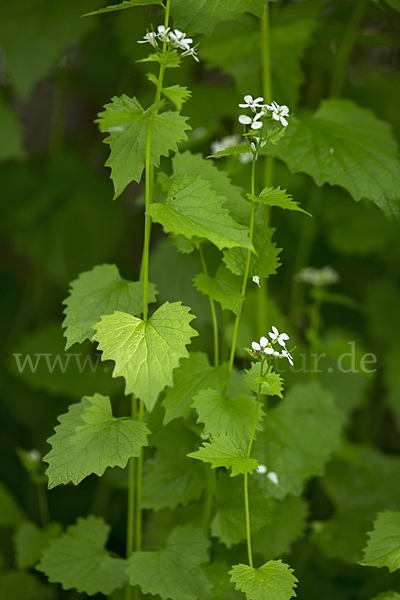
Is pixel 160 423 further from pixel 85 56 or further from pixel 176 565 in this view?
pixel 85 56

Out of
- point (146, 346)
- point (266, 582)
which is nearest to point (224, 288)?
point (146, 346)

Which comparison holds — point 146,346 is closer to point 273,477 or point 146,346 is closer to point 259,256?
point 259,256

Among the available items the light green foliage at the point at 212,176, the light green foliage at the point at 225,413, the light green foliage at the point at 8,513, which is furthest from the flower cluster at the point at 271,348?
the light green foliage at the point at 8,513

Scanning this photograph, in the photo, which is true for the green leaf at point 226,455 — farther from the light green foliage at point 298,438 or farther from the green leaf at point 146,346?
the light green foliage at point 298,438

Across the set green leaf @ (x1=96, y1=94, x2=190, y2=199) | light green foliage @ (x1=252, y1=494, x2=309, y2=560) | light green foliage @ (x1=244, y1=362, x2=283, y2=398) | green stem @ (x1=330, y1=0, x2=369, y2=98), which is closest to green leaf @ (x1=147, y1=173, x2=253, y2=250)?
green leaf @ (x1=96, y1=94, x2=190, y2=199)

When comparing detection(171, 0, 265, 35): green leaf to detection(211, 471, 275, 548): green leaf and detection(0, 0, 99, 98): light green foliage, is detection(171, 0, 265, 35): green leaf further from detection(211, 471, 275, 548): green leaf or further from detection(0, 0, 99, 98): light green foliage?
detection(211, 471, 275, 548): green leaf

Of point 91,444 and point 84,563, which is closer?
point 91,444
